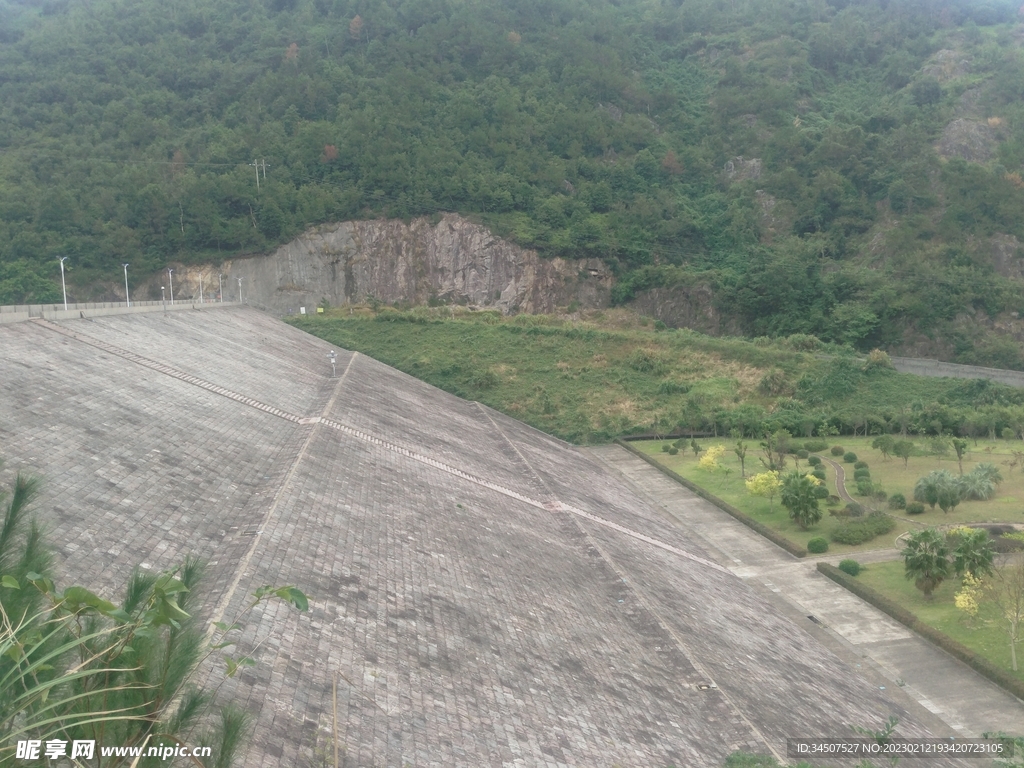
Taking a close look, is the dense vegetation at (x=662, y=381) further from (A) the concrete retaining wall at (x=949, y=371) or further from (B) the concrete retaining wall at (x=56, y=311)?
(B) the concrete retaining wall at (x=56, y=311)

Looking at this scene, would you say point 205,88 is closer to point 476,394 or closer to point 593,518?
point 476,394

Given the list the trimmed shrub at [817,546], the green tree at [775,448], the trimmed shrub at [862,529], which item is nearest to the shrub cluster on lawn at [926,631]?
the trimmed shrub at [817,546]

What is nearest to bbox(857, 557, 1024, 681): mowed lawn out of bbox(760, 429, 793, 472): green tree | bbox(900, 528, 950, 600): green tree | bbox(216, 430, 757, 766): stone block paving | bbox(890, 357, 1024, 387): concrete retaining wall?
bbox(900, 528, 950, 600): green tree

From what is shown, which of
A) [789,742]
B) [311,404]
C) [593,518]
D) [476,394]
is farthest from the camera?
[476,394]

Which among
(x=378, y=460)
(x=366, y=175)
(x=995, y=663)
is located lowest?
(x=995, y=663)

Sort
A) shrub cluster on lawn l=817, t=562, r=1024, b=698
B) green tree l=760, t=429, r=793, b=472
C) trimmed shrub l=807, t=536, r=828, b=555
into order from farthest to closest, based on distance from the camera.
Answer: green tree l=760, t=429, r=793, b=472
trimmed shrub l=807, t=536, r=828, b=555
shrub cluster on lawn l=817, t=562, r=1024, b=698

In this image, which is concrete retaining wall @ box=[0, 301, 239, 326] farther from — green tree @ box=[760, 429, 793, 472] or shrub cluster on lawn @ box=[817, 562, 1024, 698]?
green tree @ box=[760, 429, 793, 472]

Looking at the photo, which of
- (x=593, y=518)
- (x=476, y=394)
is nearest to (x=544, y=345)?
(x=476, y=394)
